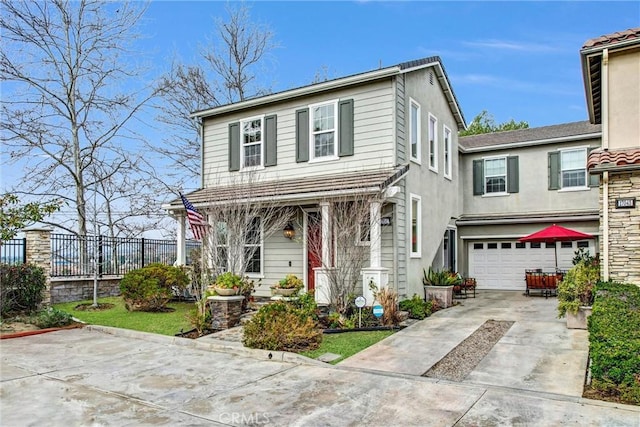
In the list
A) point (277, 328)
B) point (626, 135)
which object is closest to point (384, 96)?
point (626, 135)

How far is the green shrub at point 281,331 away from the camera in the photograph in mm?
7738

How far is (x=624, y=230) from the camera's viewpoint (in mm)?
8523

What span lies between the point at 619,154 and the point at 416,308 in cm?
520

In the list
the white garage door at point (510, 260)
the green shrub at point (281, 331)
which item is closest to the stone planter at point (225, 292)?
the green shrub at point (281, 331)

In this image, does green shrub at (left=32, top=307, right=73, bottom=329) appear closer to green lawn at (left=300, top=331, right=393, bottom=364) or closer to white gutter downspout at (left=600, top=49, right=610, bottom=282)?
green lawn at (left=300, top=331, right=393, bottom=364)

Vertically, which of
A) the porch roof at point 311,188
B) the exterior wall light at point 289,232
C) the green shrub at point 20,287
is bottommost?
the green shrub at point 20,287

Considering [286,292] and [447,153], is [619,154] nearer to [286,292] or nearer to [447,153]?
[447,153]

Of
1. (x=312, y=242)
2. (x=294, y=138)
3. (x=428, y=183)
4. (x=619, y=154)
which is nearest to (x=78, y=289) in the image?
(x=312, y=242)

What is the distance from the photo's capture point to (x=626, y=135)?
8.90 m

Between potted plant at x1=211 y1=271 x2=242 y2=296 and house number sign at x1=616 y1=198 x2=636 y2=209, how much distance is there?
778 cm

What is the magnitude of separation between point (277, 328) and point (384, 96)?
6.60m

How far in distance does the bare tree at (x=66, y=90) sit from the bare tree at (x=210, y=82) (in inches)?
117

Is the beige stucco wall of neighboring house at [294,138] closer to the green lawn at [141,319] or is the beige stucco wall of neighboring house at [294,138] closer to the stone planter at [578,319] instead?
the green lawn at [141,319]

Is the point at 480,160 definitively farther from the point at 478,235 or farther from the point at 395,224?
the point at 395,224
